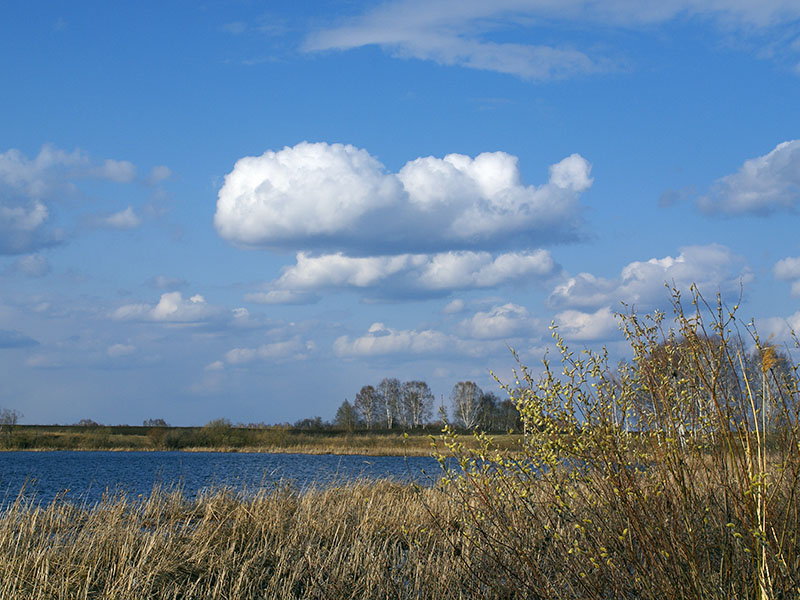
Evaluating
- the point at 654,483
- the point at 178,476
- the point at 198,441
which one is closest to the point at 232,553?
the point at 654,483

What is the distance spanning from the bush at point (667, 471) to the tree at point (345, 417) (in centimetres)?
7390

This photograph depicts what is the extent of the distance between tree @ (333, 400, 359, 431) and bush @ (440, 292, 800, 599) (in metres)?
73.9

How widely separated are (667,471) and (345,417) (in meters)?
77.9

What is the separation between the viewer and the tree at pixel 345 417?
260 ft

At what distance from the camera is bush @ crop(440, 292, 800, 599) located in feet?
12.7

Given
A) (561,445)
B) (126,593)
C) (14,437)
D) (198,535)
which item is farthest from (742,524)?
(14,437)

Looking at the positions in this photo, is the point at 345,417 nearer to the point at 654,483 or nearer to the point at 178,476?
the point at 178,476

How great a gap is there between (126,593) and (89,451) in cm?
5876

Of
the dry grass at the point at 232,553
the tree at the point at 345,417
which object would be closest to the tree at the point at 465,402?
the tree at the point at 345,417

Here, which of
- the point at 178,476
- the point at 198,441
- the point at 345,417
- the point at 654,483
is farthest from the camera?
the point at 345,417

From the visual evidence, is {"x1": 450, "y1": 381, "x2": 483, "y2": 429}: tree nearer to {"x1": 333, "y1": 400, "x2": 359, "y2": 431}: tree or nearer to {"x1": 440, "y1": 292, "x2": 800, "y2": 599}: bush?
{"x1": 333, "y1": 400, "x2": 359, "y2": 431}: tree

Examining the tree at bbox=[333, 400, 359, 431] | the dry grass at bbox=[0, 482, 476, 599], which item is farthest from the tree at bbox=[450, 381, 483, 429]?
the dry grass at bbox=[0, 482, 476, 599]

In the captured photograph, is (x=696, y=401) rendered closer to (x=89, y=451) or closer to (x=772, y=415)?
(x=772, y=415)

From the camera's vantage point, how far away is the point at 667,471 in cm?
435
